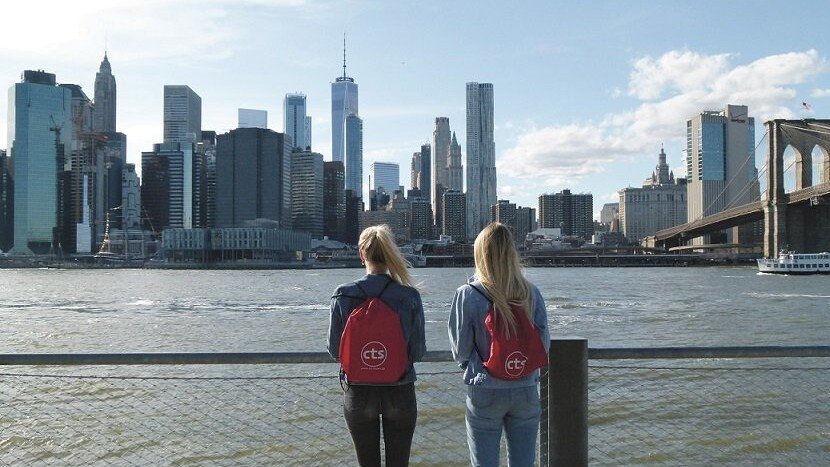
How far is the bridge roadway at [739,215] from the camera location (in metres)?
90.6

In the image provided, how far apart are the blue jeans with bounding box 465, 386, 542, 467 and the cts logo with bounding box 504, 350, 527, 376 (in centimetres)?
12

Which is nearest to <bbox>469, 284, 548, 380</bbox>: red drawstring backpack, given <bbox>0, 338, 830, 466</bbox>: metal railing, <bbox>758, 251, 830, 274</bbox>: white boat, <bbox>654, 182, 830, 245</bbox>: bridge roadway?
<bbox>0, 338, 830, 466</bbox>: metal railing

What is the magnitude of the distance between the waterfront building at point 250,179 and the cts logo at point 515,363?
19443cm

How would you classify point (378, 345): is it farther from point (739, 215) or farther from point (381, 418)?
point (739, 215)

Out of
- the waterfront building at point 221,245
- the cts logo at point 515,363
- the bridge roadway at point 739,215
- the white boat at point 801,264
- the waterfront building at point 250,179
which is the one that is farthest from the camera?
the waterfront building at point 250,179

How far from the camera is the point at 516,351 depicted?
12.3ft

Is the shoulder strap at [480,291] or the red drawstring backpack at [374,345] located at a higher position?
the shoulder strap at [480,291]

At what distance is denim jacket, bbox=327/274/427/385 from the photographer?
397 centimetres

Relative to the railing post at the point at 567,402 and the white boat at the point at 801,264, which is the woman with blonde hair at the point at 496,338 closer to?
the railing post at the point at 567,402

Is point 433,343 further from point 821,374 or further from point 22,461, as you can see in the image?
Result: point 22,461

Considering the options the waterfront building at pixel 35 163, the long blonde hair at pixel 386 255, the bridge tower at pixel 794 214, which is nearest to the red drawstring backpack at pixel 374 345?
the long blonde hair at pixel 386 255

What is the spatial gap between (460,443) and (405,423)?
594 cm

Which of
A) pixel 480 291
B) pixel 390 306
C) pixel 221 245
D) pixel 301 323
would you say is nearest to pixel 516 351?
pixel 480 291

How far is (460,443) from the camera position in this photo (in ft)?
32.0
